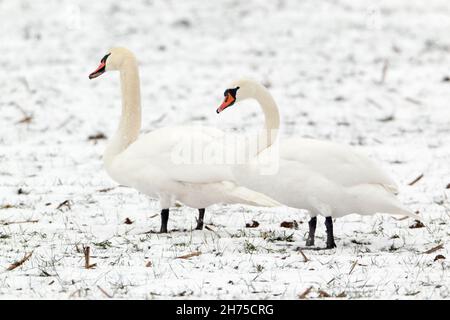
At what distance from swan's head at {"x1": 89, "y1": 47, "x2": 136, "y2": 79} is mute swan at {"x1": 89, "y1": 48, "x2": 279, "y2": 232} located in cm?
66

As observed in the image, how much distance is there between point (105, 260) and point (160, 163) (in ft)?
3.84

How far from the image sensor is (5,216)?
280 inches

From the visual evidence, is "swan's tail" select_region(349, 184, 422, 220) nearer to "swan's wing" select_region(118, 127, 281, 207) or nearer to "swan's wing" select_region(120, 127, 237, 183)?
"swan's wing" select_region(118, 127, 281, 207)

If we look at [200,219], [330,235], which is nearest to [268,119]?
[330,235]

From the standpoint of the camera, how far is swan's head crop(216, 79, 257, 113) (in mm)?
6250

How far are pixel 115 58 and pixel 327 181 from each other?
2.48 metres

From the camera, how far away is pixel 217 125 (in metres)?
11.9

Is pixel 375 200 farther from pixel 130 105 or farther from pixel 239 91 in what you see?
pixel 130 105

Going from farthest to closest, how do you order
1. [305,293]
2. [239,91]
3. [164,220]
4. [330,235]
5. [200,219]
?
[200,219], [164,220], [239,91], [330,235], [305,293]

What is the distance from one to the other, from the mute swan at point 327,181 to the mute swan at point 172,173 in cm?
30

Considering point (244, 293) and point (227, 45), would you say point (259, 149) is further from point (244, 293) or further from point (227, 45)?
point (227, 45)

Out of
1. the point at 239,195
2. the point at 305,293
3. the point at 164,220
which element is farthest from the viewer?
the point at 164,220

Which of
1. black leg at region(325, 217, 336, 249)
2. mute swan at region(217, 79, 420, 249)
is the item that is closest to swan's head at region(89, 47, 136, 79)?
mute swan at region(217, 79, 420, 249)
